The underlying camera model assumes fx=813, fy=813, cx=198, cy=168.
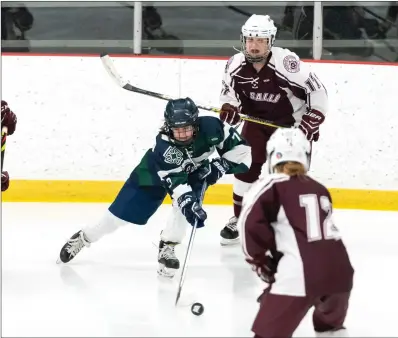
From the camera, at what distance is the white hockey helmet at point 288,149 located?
8.45 ft

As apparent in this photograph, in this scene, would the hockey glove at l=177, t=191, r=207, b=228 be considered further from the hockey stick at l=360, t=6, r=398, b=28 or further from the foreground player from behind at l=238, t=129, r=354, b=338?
the hockey stick at l=360, t=6, r=398, b=28

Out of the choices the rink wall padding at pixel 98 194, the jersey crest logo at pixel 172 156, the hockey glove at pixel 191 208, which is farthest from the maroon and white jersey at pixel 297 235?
the rink wall padding at pixel 98 194

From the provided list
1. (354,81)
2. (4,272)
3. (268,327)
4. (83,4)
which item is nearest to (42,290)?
(4,272)

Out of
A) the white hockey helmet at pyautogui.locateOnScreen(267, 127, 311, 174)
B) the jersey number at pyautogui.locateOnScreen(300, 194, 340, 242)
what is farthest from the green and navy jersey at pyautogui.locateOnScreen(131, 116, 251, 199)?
the jersey number at pyautogui.locateOnScreen(300, 194, 340, 242)

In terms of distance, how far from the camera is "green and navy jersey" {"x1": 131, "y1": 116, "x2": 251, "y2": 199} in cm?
344

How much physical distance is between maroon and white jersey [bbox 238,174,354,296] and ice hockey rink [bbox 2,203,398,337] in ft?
1.66

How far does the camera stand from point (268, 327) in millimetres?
2529

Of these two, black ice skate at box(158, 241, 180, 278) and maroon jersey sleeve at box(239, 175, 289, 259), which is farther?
black ice skate at box(158, 241, 180, 278)

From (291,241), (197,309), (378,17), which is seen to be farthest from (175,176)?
(378,17)

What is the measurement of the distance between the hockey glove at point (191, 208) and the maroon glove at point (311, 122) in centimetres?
78

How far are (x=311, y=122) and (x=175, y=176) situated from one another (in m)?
0.82

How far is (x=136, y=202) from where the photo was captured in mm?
3635

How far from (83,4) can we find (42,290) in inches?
114

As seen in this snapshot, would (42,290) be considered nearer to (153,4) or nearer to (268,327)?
(268,327)
